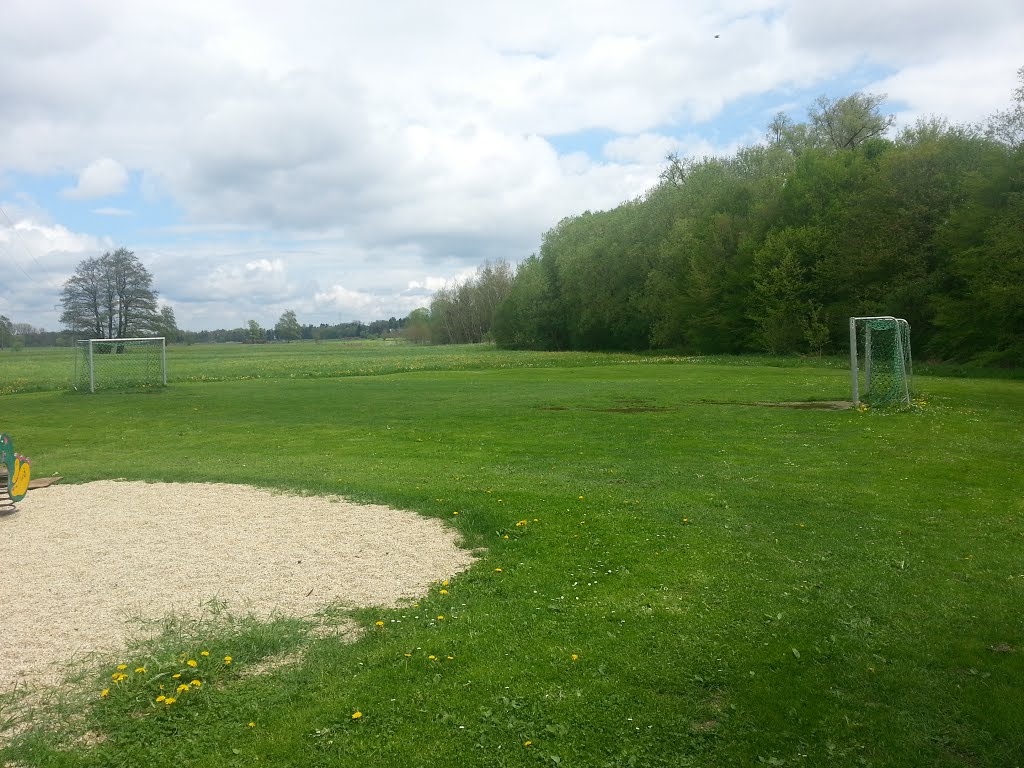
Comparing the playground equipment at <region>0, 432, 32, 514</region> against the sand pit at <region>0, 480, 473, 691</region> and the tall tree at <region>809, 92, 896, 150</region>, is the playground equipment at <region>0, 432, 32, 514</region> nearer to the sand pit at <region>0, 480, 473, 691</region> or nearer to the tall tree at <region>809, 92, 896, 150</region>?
the sand pit at <region>0, 480, 473, 691</region>

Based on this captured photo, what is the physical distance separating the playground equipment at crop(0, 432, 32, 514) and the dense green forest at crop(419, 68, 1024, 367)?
41.8 meters

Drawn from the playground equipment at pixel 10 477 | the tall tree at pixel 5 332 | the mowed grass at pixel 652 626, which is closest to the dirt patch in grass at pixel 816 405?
the mowed grass at pixel 652 626

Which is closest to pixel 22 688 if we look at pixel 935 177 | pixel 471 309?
pixel 935 177

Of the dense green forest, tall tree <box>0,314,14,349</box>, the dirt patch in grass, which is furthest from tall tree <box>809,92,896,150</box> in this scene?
tall tree <box>0,314,14,349</box>

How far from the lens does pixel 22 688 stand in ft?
19.0

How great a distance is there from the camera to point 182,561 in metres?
9.18

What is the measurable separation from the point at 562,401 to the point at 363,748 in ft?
72.2

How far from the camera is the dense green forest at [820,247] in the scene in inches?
1654

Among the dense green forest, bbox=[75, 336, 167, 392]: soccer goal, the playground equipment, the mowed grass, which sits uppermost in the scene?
the dense green forest

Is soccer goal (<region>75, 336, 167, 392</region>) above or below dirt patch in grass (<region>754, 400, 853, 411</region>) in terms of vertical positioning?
Answer: above

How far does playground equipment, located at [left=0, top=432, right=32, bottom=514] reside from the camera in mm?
11695

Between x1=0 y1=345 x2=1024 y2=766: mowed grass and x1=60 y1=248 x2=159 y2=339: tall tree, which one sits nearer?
x1=0 y1=345 x2=1024 y2=766: mowed grass

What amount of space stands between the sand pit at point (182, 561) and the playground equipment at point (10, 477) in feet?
0.95

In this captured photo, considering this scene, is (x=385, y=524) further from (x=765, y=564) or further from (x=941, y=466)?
(x=941, y=466)
